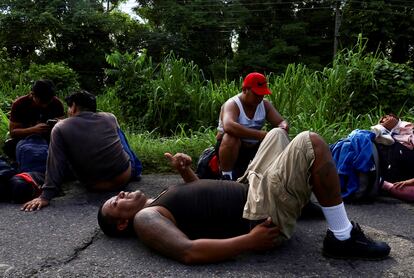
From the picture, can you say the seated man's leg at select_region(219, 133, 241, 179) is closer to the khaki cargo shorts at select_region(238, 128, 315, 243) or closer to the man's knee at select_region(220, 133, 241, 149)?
the man's knee at select_region(220, 133, 241, 149)

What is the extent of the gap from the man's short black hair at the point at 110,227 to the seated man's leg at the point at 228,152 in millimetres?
1362

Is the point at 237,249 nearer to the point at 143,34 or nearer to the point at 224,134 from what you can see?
the point at 224,134

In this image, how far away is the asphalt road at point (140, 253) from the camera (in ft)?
9.05

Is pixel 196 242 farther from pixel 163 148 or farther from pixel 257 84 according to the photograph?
pixel 163 148

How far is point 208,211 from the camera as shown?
2.99 metres

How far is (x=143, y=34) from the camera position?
24188 mm

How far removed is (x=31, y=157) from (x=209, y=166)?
1.82 meters

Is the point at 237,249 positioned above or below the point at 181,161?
below

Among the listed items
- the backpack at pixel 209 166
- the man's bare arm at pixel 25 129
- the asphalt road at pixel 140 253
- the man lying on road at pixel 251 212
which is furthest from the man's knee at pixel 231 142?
the man's bare arm at pixel 25 129

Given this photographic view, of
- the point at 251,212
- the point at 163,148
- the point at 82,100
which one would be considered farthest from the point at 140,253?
the point at 163,148

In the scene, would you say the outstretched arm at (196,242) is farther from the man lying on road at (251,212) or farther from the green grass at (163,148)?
the green grass at (163,148)

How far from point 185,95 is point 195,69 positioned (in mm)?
784

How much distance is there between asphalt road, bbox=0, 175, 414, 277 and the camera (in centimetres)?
276

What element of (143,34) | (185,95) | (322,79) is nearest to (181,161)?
(185,95)
